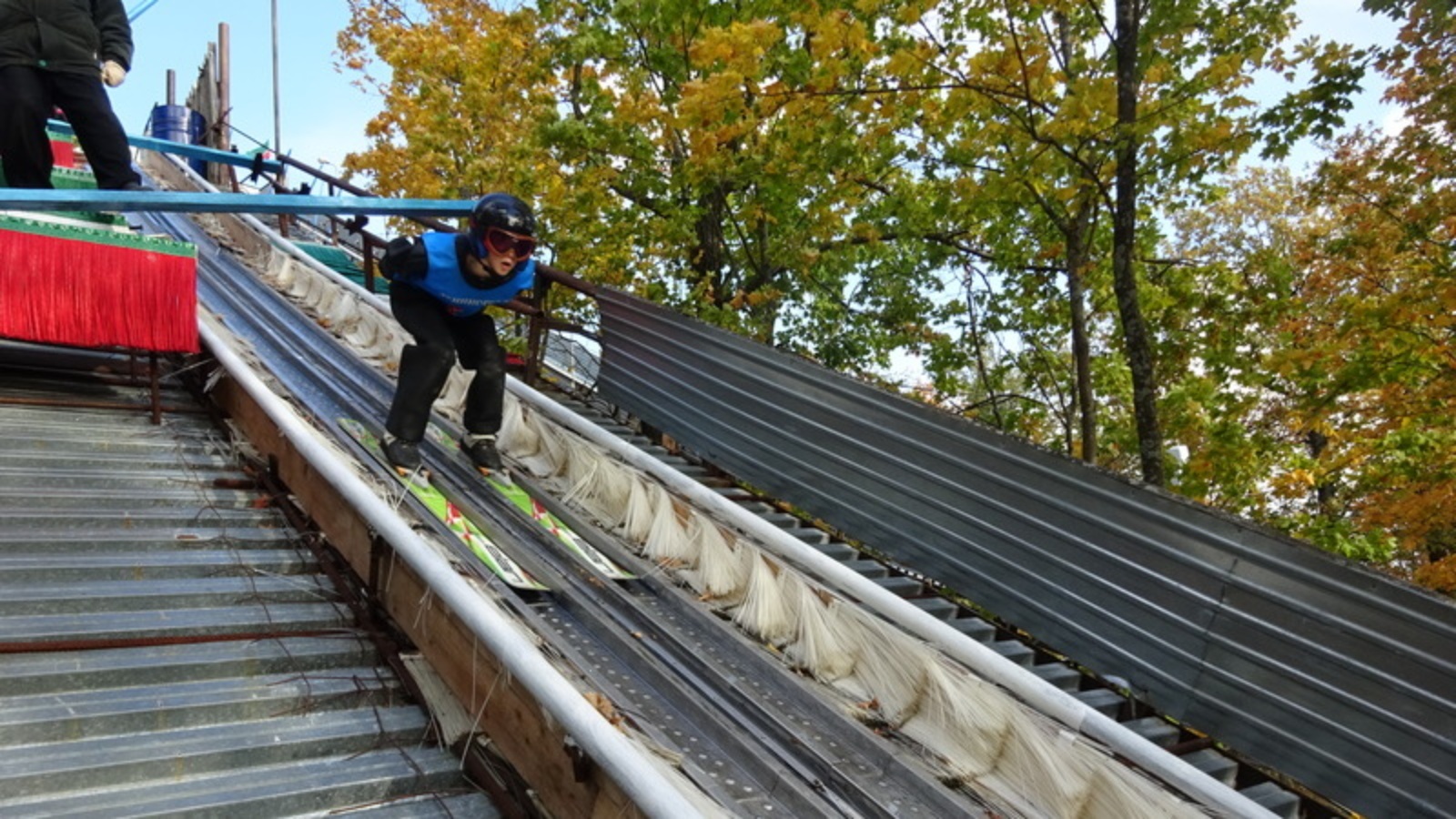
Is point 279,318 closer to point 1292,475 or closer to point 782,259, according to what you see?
point 782,259

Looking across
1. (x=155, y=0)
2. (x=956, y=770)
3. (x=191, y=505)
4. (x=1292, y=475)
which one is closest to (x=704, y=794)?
(x=956, y=770)

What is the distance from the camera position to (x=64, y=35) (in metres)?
4.95

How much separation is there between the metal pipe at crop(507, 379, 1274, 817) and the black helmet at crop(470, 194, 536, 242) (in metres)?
1.20

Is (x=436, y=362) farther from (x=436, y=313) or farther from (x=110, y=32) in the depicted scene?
(x=110, y=32)

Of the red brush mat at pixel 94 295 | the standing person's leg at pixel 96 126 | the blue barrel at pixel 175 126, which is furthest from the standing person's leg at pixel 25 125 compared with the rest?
the blue barrel at pixel 175 126

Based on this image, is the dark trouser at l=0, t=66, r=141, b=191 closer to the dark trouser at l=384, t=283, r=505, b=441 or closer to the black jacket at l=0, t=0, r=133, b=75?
the black jacket at l=0, t=0, r=133, b=75

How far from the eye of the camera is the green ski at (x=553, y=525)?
3.69 metres

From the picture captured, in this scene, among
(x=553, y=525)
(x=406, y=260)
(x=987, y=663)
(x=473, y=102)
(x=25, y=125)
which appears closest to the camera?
(x=987, y=663)

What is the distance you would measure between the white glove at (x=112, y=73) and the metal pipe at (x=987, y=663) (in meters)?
3.88

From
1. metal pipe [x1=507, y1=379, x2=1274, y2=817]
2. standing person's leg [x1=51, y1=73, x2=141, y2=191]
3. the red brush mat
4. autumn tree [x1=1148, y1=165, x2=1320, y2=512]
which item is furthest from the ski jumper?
autumn tree [x1=1148, y1=165, x2=1320, y2=512]

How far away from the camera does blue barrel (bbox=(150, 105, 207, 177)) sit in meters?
15.3

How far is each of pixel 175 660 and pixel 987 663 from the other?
255 cm

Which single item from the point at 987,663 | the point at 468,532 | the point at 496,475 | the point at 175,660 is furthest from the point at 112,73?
the point at 987,663

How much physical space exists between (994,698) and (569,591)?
1.60 meters
